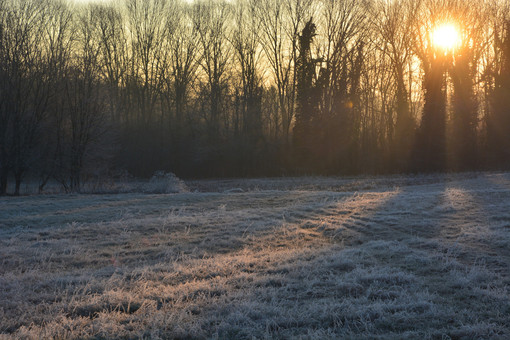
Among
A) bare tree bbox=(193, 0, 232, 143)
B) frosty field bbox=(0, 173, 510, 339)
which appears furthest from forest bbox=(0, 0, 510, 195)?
frosty field bbox=(0, 173, 510, 339)

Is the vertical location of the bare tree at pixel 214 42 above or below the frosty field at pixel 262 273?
above

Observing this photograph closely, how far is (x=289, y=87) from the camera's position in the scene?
45.2 m

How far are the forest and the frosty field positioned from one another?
19.1 metres

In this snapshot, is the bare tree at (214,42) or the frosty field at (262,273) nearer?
the frosty field at (262,273)

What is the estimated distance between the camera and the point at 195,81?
151ft

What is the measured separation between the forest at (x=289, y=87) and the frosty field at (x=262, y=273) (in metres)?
19.1

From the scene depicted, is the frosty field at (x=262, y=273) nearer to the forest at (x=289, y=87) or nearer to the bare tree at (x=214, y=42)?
the forest at (x=289, y=87)

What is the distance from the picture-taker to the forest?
36500 millimetres

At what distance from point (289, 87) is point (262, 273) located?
39.9m

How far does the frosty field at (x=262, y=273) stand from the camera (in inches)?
180

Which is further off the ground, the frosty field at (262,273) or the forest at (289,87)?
the forest at (289,87)

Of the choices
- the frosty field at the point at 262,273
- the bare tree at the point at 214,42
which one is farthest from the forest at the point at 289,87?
the frosty field at the point at 262,273

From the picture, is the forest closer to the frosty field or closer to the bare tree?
the bare tree

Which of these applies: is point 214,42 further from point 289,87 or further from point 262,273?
point 262,273
